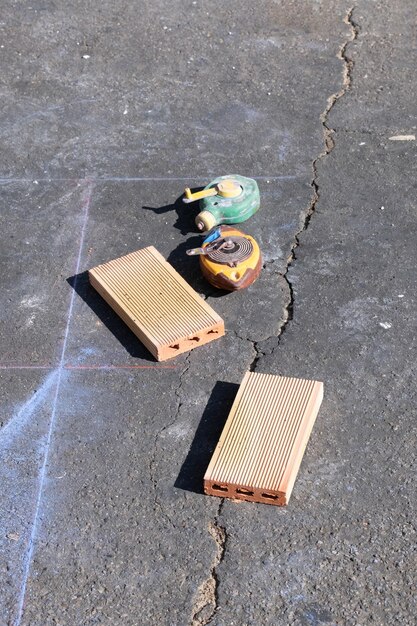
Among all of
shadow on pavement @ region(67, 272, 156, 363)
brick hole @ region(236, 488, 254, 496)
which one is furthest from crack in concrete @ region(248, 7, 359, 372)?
brick hole @ region(236, 488, 254, 496)

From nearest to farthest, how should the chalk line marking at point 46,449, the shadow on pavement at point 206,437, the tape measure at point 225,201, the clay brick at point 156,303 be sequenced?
the chalk line marking at point 46,449
the shadow on pavement at point 206,437
the clay brick at point 156,303
the tape measure at point 225,201

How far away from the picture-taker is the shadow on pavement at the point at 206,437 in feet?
14.4

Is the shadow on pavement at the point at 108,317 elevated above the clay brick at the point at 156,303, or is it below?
below

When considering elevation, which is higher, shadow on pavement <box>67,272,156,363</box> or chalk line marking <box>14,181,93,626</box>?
shadow on pavement <box>67,272,156,363</box>

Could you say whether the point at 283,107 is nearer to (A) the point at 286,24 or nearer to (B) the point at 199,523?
(A) the point at 286,24

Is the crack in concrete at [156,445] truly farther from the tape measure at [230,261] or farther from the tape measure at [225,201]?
the tape measure at [225,201]

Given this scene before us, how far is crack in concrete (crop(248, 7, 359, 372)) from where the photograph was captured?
5149 millimetres

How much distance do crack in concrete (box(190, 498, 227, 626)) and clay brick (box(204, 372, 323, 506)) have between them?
0.20 m

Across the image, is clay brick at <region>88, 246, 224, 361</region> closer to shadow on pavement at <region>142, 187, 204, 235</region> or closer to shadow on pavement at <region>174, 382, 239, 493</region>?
shadow on pavement at <region>174, 382, 239, 493</region>

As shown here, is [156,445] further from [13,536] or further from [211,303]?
[211,303]

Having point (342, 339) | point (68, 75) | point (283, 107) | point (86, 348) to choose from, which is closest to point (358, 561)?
point (342, 339)

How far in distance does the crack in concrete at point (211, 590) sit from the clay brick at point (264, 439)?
0.20 metres

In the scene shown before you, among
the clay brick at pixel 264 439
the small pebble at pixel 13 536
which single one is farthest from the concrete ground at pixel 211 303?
the clay brick at pixel 264 439

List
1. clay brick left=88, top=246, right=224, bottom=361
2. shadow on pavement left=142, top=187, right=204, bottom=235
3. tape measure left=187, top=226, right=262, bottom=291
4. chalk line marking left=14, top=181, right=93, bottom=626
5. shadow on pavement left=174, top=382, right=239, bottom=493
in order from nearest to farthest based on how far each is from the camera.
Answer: chalk line marking left=14, top=181, right=93, bottom=626
shadow on pavement left=174, top=382, right=239, bottom=493
clay brick left=88, top=246, right=224, bottom=361
tape measure left=187, top=226, right=262, bottom=291
shadow on pavement left=142, top=187, right=204, bottom=235
